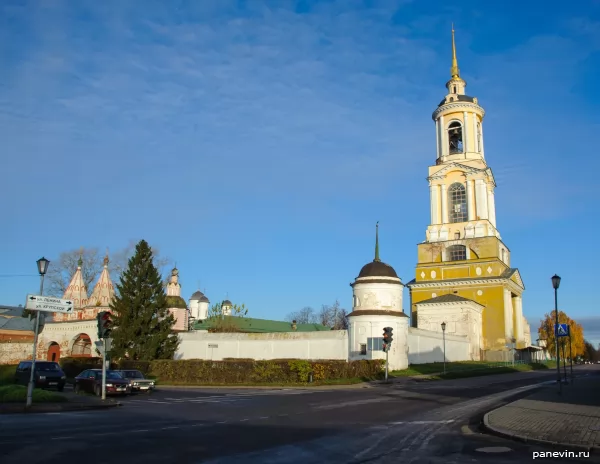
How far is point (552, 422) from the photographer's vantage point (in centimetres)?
1295

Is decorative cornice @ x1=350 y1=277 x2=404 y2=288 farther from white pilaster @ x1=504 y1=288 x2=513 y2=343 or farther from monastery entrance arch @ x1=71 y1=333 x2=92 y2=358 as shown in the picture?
white pilaster @ x1=504 y1=288 x2=513 y2=343

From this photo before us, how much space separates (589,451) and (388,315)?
29812 mm

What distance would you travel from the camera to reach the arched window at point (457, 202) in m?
68.8

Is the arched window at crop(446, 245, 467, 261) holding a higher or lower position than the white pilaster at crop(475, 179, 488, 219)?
lower

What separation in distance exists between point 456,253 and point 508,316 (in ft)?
30.8

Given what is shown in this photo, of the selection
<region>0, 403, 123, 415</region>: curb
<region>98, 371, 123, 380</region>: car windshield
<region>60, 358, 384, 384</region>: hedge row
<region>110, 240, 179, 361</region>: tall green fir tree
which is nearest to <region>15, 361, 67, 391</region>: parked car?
<region>98, 371, 123, 380</region>: car windshield

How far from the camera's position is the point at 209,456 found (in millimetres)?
9586

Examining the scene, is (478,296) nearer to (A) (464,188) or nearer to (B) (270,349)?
(A) (464,188)

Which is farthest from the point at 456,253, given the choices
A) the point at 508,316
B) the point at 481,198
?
the point at 508,316

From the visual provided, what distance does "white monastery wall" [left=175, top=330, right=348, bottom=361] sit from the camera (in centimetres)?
4284

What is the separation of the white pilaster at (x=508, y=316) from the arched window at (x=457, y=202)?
10.4m

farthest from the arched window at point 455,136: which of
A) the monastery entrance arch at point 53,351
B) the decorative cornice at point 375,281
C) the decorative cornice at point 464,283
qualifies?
the monastery entrance arch at point 53,351

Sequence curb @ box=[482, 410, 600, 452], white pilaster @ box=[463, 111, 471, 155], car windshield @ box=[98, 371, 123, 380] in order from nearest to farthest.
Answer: curb @ box=[482, 410, 600, 452] < car windshield @ box=[98, 371, 123, 380] < white pilaster @ box=[463, 111, 471, 155]

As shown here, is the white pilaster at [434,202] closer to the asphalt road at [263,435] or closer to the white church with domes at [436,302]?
the white church with domes at [436,302]
